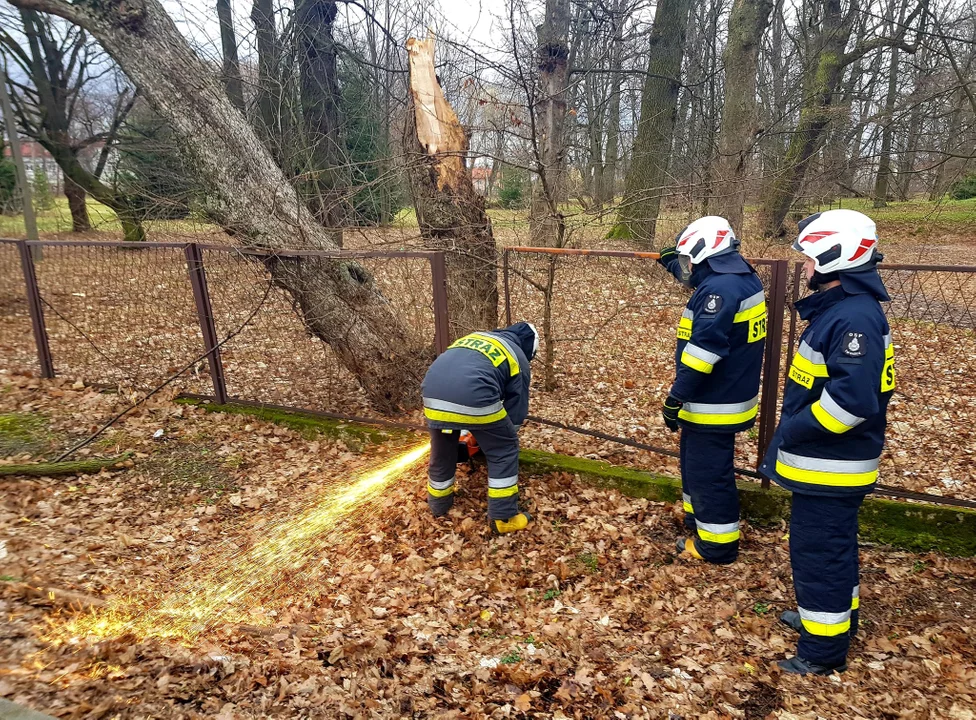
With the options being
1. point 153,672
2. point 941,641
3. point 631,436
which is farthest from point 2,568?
point 941,641

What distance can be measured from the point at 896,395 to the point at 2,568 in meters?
7.23

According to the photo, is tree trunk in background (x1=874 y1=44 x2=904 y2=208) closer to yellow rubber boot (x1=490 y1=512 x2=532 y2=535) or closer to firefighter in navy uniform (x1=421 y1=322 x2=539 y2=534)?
firefighter in navy uniform (x1=421 y1=322 x2=539 y2=534)

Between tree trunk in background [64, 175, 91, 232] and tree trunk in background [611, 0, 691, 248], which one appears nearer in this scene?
tree trunk in background [611, 0, 691, 248]

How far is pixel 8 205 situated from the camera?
496 inches

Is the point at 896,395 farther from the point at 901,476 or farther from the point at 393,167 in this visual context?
the point at 393,167

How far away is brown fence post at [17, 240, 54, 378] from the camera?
6.59m

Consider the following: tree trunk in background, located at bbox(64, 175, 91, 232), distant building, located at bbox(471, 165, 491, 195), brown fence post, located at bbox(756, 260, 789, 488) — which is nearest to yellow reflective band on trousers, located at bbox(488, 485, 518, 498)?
brown fence post, located at bbox(756, 260, 789, 488)

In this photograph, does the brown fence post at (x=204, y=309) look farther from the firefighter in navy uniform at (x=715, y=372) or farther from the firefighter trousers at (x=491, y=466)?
the firefighter in navy uniform at (x=715, y=372)

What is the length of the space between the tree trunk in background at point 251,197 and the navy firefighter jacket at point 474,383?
201cm

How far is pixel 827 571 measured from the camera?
299 cm

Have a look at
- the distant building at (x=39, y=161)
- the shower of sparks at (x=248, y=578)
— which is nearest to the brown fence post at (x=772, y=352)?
the shower of sparks at (x=248, y=578)

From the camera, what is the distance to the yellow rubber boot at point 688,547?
3.96 metres

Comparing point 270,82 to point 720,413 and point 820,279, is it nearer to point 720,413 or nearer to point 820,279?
point 720,413

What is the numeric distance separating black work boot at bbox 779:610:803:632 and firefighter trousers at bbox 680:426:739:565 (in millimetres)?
508
